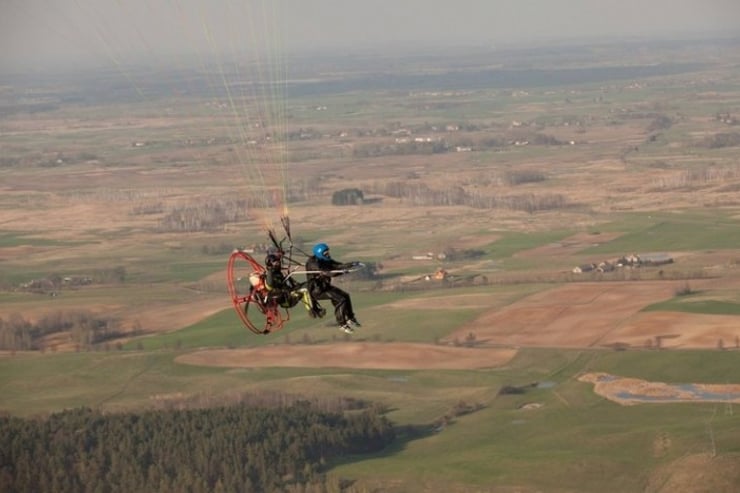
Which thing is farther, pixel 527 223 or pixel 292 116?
pixel 292 116

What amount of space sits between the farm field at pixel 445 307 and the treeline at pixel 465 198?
32 centimetres

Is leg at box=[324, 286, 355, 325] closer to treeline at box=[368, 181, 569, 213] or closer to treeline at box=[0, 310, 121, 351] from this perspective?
treeline at box=[0, 310, 121, 351]

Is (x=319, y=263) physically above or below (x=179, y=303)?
above

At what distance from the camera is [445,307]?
6662 cm

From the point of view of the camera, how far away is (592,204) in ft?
337

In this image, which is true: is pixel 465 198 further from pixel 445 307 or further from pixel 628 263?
pixel 445 307

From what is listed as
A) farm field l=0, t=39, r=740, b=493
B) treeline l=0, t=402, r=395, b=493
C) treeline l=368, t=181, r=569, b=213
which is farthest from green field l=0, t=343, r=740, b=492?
treeline l=368, t=181, r=569, b=213

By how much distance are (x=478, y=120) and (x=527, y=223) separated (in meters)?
88.1

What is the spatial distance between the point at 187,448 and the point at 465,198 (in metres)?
63.1

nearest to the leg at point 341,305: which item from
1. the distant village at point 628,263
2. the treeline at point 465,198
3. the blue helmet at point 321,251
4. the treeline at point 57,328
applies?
the blue helmet at point 321,251

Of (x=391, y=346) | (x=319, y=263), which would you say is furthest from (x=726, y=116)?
(x=319, y=263)

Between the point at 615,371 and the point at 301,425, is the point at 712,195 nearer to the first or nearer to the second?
the point at 615,371

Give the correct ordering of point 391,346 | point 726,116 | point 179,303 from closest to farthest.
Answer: point 391,346
point 179,303
point 726,116

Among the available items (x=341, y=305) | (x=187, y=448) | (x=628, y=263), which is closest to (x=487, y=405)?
(x=187, y=448)
